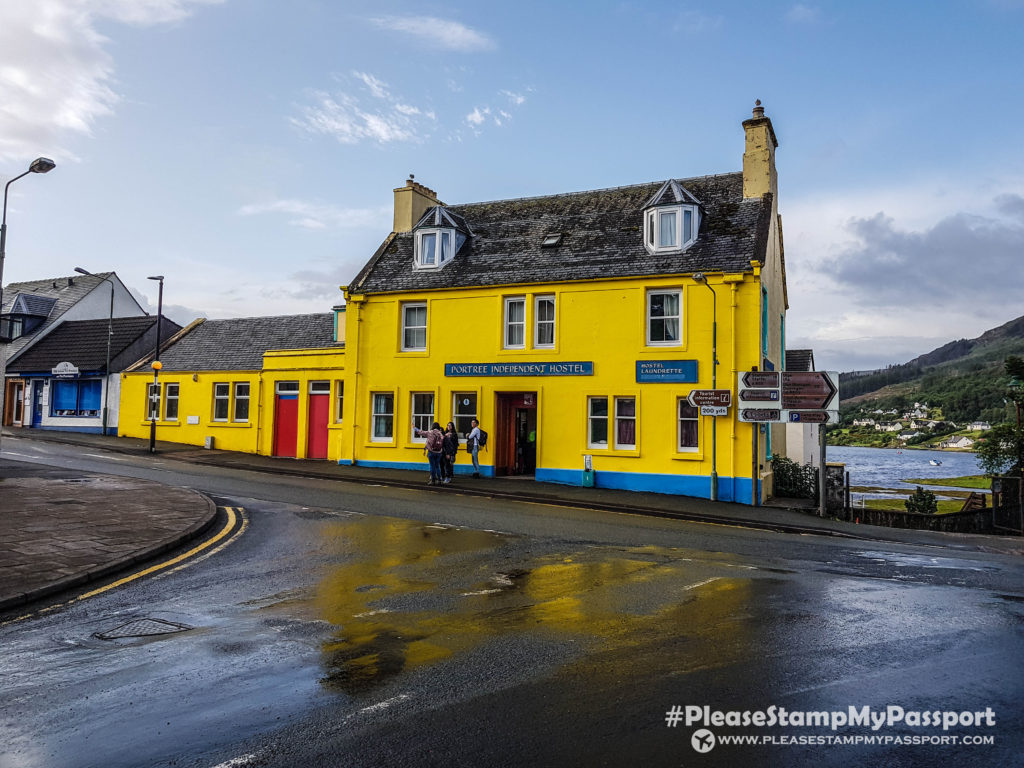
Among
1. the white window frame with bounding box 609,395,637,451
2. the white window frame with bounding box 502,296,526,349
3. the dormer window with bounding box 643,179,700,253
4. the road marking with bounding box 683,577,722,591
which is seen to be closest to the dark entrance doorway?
the white window frame with bounding box 502,296,526,349

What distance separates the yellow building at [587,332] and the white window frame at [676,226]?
0.05 m

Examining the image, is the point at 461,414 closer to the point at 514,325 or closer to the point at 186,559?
the point at 514,325

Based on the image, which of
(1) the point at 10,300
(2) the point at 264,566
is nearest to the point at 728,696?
(2) the point at 264,566

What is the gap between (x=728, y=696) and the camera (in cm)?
527

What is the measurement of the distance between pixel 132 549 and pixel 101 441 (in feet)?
80.0

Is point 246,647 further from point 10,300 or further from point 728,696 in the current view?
point 10,300

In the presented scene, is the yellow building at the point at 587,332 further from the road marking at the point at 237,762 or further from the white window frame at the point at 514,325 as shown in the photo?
the road marking at the point at 237,762

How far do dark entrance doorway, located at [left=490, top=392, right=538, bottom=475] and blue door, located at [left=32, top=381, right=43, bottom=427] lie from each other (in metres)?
29.1

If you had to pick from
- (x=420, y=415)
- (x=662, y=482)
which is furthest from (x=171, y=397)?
(x=662, y=482)

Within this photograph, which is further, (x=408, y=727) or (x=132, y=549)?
(x=132, y=549)

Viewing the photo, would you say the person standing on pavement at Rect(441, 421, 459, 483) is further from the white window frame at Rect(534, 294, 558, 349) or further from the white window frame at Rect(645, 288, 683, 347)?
the white window frame at Rect(645, 288, 683, 347)

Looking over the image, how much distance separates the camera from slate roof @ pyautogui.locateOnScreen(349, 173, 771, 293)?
22023 millimetres

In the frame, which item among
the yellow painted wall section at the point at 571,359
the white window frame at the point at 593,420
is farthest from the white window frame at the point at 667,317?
the white window frame at the point at 593,420

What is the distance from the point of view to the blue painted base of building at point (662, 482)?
804 inches
